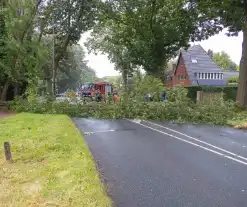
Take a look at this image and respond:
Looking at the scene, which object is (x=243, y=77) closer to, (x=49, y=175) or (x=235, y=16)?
(x=235, y=16)

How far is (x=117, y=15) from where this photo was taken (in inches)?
897

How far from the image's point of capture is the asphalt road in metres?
4.06

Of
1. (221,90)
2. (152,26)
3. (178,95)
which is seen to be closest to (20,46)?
(178,95)

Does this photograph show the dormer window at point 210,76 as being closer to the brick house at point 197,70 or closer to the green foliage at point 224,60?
the brick house at point 197,70

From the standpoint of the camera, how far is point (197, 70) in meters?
40.3

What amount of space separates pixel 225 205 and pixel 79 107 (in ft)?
37.8

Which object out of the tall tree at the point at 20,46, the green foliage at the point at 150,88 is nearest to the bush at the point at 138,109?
the green foliage at the point at 150,88

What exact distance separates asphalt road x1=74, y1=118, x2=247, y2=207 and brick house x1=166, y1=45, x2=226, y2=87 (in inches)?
1235

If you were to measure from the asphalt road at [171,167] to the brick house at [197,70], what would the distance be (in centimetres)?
3136

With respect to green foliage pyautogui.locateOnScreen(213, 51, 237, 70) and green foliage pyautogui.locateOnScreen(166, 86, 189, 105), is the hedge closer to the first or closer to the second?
green foliage pyautogui.locateOnScreen(166, 86, 189, 105)

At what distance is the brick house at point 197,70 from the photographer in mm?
Answer: 39938

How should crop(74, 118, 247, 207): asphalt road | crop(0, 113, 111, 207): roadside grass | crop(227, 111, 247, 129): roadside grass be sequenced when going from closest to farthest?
crop(0, 113, 111, 207): roadside grass → crop(74, 118, 247, 207): asphalt road → crop(227, 111, 247, 129): roadside grass

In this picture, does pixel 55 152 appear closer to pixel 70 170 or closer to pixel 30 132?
pixel 70 170

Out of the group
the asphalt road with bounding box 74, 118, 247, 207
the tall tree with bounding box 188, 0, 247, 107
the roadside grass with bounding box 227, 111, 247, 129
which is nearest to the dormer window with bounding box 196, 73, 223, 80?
the tall tree with bounding box 188, 0, 247, 107
